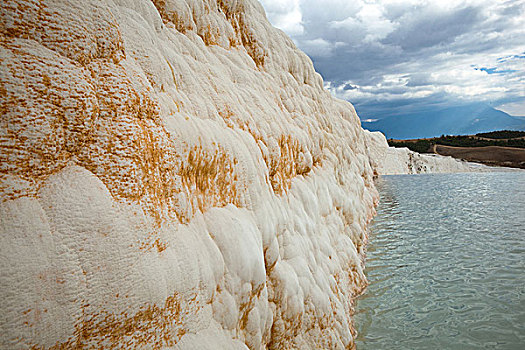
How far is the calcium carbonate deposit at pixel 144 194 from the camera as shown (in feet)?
4.81

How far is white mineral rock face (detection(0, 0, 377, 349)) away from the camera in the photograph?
4.81ft

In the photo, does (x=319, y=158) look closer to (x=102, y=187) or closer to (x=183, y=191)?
(x=183, y=191)

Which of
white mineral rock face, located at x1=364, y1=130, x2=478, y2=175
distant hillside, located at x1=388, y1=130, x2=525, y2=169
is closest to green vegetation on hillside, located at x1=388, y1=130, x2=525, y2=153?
distant hillside, located at x1=388, y1=130, x2=525, y2=169

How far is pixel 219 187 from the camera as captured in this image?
285cm

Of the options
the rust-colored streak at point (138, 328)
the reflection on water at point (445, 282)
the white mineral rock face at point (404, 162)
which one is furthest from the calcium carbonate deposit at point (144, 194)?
the white mineral rock face at point (404, 162)

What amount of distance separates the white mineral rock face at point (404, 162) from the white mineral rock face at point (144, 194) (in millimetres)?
28316

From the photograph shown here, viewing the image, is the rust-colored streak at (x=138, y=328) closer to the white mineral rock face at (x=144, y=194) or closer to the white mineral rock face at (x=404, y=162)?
the white mineral rock face at (x=144, y=194)

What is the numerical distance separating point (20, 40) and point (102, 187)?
2.60 ft

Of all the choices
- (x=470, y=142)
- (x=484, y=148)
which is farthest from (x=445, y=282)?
(x=470, y=142)

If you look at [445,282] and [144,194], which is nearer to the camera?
[144,194]

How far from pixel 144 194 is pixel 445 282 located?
591 cm

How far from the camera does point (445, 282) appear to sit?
19.4 ft

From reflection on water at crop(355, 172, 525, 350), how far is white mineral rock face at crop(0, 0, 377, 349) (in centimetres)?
111

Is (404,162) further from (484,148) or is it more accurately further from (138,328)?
(138,328)
